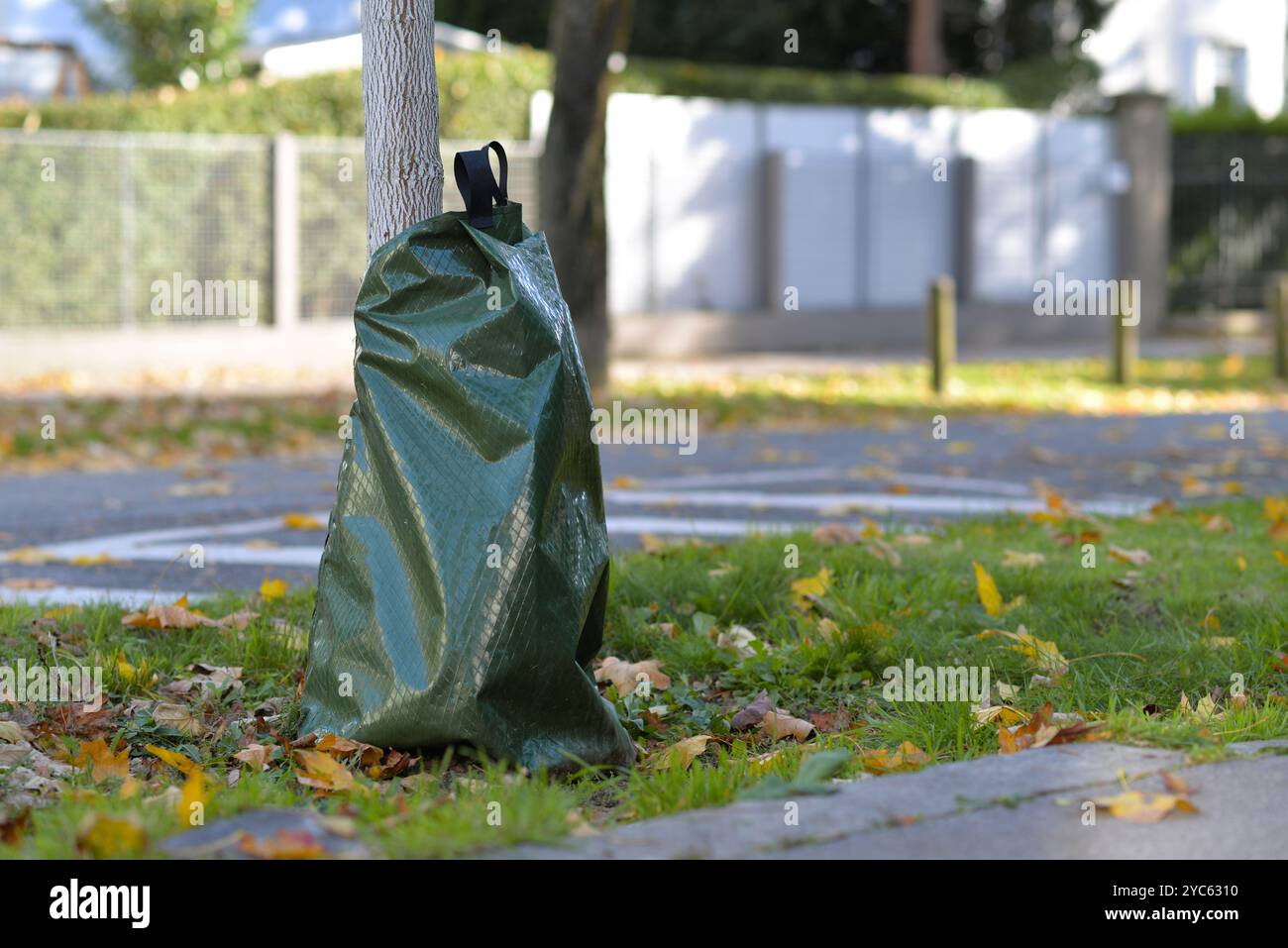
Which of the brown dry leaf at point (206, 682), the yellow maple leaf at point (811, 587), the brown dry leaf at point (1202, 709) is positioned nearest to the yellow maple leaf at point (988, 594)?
the yellow maple leaf at point (811, 587)

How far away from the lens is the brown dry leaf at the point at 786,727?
408cm

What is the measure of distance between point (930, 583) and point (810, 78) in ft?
55.8

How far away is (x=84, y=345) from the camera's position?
15414 millimetres

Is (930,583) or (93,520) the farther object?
(93,520)

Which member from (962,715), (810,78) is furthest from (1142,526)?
(810,78)

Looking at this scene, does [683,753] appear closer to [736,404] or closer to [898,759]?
[898,759]

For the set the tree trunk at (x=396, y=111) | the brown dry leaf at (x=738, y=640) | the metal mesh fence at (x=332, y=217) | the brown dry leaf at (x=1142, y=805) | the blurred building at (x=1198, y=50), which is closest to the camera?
the brown dry leaf at (x=1142, y=805)

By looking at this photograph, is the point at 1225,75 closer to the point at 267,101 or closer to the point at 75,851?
the point at 267,101

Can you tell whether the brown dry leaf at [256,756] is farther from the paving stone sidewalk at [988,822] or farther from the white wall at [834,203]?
the white wall at [834,203]

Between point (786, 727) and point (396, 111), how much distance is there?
1806 millimetres

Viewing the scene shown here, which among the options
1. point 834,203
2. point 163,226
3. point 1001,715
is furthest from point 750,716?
point 834,203

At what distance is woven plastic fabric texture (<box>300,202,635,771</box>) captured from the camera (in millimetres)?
3516

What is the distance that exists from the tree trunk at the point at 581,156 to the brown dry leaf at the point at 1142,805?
380 inches
